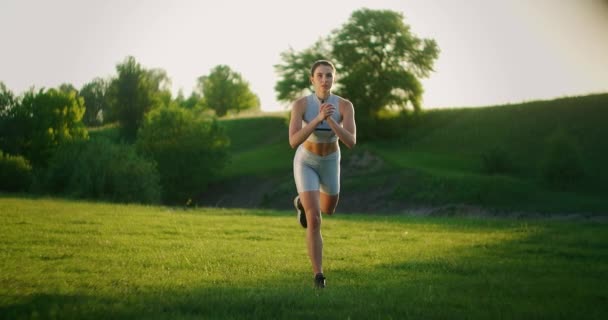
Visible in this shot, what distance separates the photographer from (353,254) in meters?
11.7

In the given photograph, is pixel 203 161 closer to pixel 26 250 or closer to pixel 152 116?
pixel 152 116

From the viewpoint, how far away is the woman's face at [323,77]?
26.8 ft

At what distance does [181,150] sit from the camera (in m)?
56.8

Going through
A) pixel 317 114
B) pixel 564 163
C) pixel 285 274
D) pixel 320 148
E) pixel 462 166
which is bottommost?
pixel 285 274

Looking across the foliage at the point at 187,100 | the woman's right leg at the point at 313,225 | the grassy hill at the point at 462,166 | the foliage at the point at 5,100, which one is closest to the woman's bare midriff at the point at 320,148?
the woman's right leg at the point at 313,225

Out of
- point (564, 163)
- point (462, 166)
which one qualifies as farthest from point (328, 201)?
point (462, 166)

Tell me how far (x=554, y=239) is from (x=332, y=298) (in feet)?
33.8

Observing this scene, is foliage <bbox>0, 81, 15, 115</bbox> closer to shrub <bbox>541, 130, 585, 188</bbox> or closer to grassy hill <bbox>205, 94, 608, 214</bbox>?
grassy hill <bbox>205, 94, 608, 214</bbox>

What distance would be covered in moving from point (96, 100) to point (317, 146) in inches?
3162

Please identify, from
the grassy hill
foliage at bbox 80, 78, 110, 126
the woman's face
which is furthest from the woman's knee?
foliage at bbox 80, 78, 110, 126

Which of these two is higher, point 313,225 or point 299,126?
point 299,126

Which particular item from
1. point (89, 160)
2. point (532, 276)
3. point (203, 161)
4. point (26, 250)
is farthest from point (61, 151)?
point (532, 276)

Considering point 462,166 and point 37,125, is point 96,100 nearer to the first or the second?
point 37,125

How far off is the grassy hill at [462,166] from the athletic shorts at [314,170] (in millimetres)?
30794
